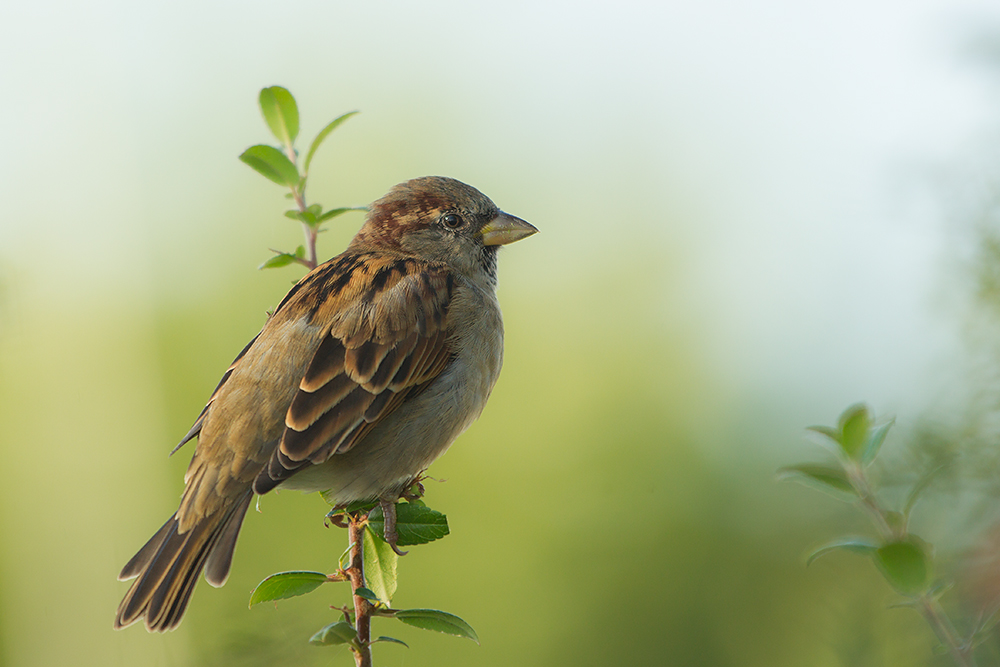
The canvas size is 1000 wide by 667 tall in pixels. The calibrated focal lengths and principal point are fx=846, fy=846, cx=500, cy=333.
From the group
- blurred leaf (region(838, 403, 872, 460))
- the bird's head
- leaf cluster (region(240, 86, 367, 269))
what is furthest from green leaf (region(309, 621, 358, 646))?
the bird's head

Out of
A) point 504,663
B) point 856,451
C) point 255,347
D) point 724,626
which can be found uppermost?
point 255,347

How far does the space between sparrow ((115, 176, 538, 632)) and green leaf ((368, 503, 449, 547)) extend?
0.02 m

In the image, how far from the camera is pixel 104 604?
432 centimetres

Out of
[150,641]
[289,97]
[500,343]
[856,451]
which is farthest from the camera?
[150,641]

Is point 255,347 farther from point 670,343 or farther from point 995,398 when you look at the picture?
point 670,343

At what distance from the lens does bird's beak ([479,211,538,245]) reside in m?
2.89

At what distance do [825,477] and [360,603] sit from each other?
2.92 feet

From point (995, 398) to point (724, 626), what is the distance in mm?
4856

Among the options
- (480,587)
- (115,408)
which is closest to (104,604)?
(115,408)

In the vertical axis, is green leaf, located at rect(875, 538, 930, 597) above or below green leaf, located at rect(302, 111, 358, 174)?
below

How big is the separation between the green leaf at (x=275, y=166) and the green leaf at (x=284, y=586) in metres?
0.78

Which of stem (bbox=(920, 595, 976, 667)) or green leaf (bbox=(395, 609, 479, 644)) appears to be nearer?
stem (bbox=(920, 595, 976, 667))

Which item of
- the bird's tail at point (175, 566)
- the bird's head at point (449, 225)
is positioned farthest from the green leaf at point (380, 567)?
the bird's head at point (449, 225)

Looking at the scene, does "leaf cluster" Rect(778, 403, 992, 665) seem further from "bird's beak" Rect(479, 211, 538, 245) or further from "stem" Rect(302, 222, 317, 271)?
"bird's beak" Rect(479, 211, 538, 245)
